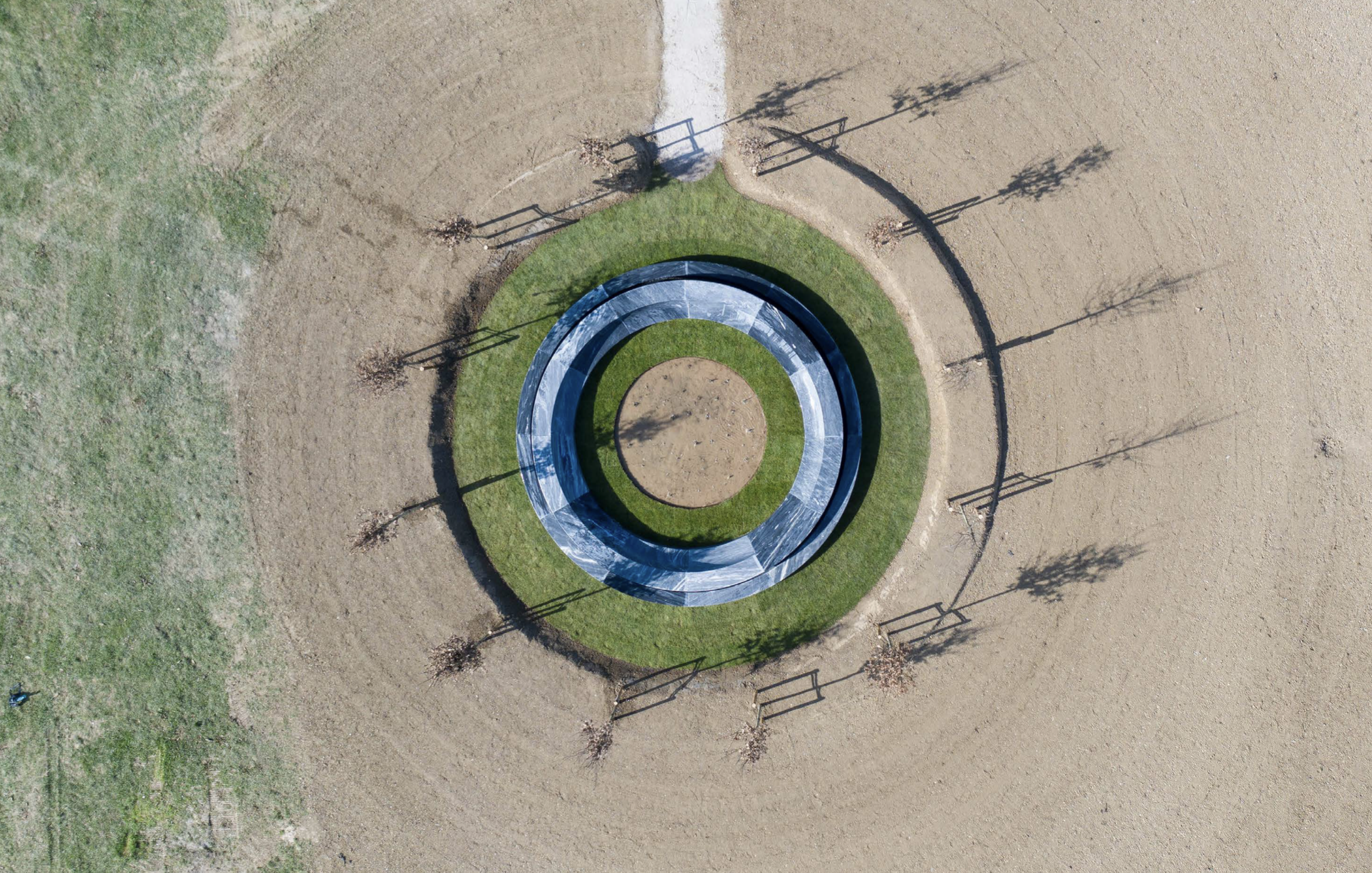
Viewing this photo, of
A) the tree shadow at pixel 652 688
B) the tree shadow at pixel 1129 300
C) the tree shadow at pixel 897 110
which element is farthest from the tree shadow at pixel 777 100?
the tree shadow at pixel 652 688

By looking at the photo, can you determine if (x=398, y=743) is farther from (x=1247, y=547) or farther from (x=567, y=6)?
(x=1247, y=547)

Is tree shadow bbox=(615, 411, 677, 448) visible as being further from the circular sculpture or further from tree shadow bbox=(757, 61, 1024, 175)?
tree shadow bbox=(757, 61, 1024, 175)

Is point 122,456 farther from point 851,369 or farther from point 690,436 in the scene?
point 851,369

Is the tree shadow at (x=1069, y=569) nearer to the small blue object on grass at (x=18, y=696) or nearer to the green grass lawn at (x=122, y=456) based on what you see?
the green grass lawn at (x=122, y=456)

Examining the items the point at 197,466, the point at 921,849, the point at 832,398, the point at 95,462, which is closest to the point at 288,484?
the point at 197,466

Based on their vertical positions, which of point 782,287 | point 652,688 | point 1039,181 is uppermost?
point 1039,181

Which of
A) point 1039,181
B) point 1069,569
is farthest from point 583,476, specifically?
point 1039,181

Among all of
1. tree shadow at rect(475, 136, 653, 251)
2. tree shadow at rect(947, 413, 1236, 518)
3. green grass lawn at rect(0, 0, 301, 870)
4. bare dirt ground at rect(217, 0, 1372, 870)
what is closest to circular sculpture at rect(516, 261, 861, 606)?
tree shadow at rect(475, 136, 653, 251)
